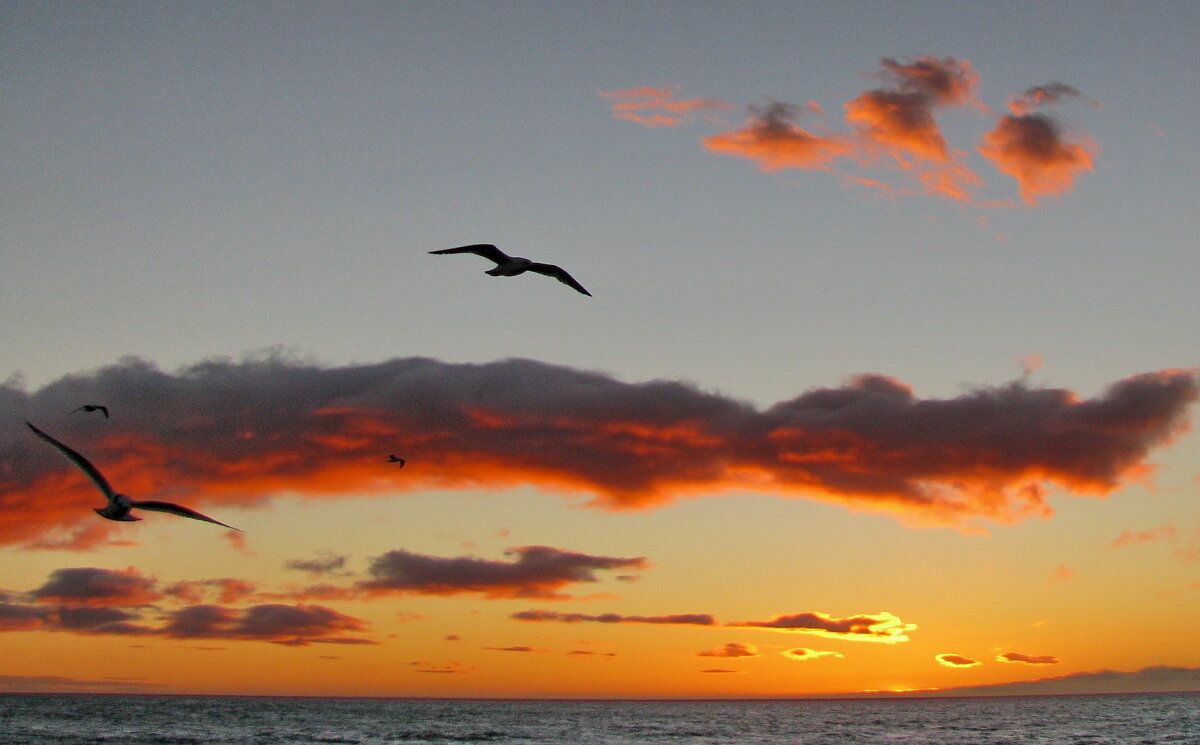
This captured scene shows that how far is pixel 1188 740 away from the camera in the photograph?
108375 millimetres

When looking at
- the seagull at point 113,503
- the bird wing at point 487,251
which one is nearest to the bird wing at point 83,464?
the seagull at point 113,503

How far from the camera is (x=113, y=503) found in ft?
92.9

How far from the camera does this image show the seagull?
85.3 feet

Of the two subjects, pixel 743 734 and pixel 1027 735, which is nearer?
pixel 1027 735

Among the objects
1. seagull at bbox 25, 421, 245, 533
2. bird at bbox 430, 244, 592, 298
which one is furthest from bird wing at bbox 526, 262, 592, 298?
seagull at bbox 25, 421, 245, 533

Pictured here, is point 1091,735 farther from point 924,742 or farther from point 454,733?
point 454,733

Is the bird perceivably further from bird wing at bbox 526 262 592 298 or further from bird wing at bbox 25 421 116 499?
bird wing at bbox 25 421 116 499

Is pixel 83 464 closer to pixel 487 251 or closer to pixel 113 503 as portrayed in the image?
pixel 113 503

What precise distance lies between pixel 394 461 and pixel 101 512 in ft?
95.9

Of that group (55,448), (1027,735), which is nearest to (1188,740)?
(1027,735)

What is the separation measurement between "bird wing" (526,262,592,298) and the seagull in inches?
480

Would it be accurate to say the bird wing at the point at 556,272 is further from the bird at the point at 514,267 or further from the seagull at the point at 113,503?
the seagull at the point at 113,503

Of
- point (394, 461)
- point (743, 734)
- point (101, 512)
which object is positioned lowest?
point (743, 734)

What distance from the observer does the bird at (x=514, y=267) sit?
3062cm
